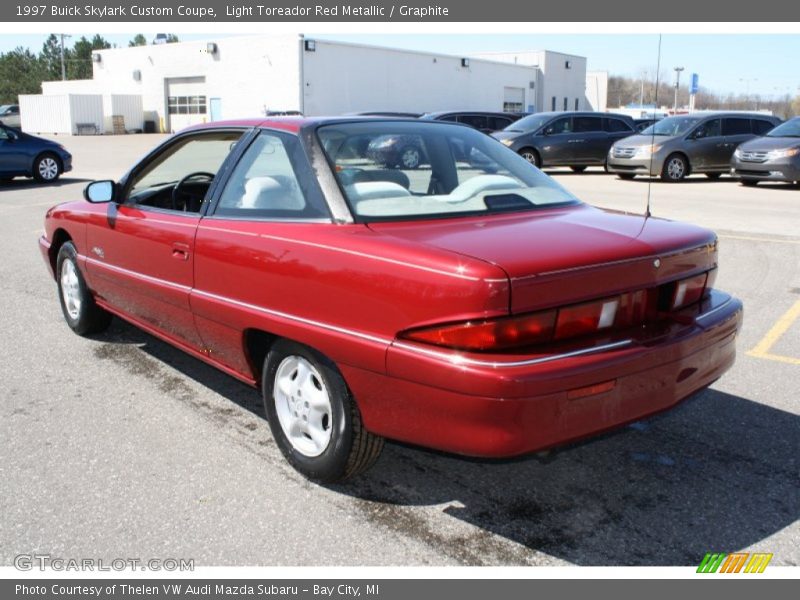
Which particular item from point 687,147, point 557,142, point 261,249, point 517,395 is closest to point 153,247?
point 261,249

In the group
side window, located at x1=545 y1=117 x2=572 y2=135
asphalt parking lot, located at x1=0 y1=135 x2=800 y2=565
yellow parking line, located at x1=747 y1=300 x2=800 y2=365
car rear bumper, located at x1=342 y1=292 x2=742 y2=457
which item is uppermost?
side window, located at x1=545 y1=117 x2=572 y2=135

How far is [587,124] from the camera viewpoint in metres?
20.8

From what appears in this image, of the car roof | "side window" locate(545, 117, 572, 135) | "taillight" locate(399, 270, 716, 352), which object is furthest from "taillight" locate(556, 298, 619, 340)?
"side window" locate(545, 117, 572, 135)

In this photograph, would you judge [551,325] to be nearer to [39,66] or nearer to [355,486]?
[355,486]

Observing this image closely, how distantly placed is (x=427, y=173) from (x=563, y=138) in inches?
677

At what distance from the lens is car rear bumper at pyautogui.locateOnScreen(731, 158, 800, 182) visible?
16.0 metres

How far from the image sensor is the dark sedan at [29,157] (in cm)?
1709

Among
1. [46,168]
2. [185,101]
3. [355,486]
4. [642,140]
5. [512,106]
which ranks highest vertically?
[512,106]

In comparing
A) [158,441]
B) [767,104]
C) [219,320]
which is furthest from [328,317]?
[767,104]

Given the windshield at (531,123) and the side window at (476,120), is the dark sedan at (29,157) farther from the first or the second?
the windshield at (531,123)

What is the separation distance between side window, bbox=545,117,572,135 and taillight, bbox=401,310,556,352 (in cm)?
1827

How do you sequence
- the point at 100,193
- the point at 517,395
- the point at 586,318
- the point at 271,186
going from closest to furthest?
1. the point at 517,395
2. the point at 586,318
3. the point at 271,186
4. the point at 100,193

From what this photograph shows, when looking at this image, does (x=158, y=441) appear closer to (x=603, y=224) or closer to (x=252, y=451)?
(x=252, y=451)

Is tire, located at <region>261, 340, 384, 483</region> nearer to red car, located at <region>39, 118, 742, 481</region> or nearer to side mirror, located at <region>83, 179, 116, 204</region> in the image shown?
red car, located at <region>39, 118, 742, 481</region>
